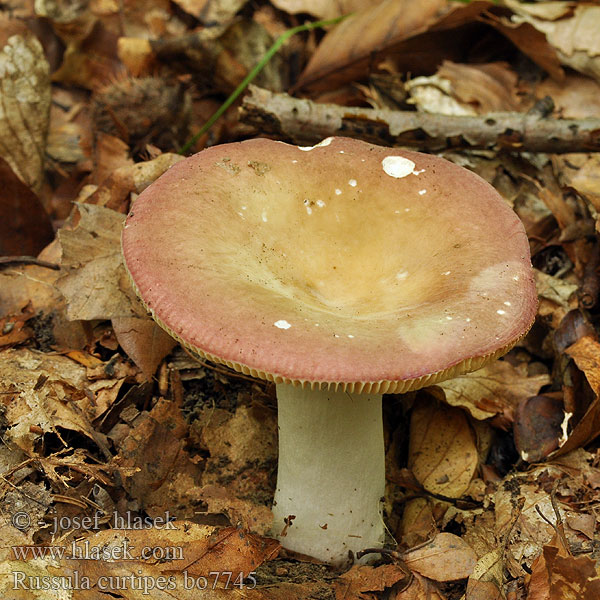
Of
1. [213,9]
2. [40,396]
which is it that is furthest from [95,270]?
[213,9]

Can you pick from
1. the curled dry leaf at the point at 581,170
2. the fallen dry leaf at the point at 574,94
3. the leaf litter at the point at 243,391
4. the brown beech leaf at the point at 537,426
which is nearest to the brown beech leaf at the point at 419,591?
the leaf litter at the point at 243,391

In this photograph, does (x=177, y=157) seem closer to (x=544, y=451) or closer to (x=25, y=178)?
(x=25, y=178)

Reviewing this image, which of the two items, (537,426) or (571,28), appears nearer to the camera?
(537,426)

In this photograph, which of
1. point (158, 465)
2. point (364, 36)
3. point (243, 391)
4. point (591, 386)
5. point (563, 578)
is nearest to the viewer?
point (563, 578)

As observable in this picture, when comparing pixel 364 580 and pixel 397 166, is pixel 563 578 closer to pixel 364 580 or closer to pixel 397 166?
pixel 364 580

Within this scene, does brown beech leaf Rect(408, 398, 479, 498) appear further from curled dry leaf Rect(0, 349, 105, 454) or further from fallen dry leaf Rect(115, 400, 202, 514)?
curled dry leaf Rect(0, 349, 105, 454)

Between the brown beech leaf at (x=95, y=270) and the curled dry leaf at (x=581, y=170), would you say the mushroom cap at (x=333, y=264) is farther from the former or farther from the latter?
the curled dry leaf at (x=581, y=170)

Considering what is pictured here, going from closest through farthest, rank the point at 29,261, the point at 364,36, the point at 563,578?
the point at 563,578 → the point at 29,261 → the point at 364,36
